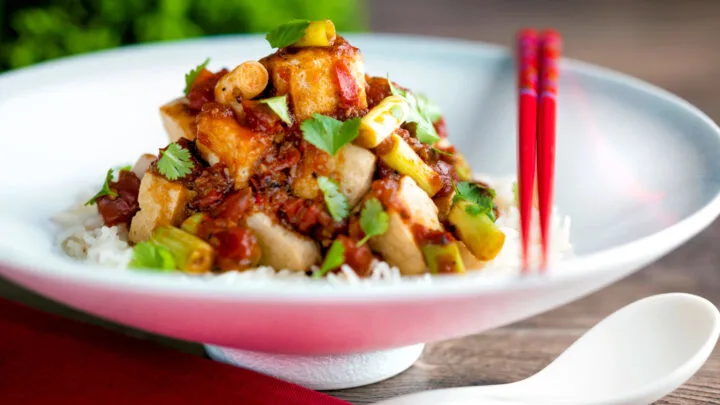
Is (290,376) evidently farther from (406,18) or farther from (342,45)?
(406,18)

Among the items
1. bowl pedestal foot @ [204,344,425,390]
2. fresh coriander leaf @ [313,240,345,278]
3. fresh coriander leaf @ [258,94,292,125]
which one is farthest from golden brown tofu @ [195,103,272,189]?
bowl pedestal foot @ [204,344,425,390]

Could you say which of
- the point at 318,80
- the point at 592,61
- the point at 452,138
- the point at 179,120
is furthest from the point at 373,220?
the point at 592,61

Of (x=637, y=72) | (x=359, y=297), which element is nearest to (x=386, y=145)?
(x=359, y=297)

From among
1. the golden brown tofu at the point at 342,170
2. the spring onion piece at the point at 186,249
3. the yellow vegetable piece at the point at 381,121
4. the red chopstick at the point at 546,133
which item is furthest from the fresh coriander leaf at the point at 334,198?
the red chopstick at the point at 546,133

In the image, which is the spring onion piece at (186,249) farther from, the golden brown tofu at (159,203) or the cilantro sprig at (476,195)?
the cilantro sprig at (476,195)

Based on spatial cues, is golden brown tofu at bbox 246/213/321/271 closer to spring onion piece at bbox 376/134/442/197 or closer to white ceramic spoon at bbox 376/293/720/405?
spring onion piece at bbox 376/134/442/197

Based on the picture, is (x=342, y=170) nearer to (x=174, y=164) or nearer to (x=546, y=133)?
(x=174, y=164)
